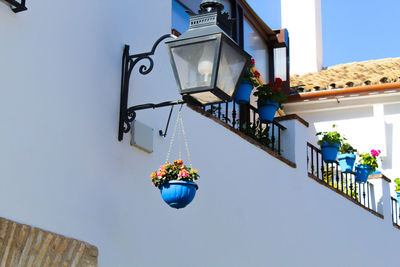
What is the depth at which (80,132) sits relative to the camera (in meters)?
5.72

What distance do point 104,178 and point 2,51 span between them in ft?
4.21

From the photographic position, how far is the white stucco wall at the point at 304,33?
16.5 metres

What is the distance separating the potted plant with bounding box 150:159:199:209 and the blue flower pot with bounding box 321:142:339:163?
5536 millimetres

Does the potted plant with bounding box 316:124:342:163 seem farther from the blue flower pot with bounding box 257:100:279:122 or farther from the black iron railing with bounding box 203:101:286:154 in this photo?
the blue flower pot with bounding box 257:100:279:122

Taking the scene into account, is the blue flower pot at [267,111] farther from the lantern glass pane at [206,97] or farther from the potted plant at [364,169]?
the lantern glass pane at [206,97]

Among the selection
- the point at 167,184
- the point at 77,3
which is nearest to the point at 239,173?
the point at 167,184

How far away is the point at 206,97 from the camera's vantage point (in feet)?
17.7

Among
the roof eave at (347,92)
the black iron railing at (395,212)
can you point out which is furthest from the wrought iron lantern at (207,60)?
the roof eave at (347,92)

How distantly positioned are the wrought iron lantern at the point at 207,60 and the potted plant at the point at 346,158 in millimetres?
6326

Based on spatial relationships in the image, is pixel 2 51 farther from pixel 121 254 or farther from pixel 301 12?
pixel 301 12

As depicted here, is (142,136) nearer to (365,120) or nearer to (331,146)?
(331,146)

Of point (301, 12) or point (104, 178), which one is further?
point (301, 12)

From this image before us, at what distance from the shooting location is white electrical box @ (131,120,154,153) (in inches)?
248

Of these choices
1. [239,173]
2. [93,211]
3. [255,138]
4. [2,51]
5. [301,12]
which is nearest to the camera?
[2,51]
